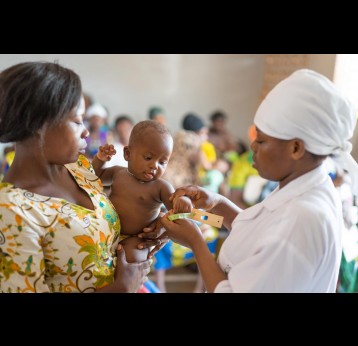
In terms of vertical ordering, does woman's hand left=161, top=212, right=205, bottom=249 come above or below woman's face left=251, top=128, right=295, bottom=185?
below

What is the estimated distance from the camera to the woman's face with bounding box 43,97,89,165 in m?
1.48

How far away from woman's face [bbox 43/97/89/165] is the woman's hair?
0.08 ft

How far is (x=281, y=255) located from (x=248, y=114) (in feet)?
21.1

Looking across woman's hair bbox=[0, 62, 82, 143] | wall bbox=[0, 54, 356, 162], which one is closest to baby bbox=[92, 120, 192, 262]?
woman's hair bbox=[0, 62, 82, 143]

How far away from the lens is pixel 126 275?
5.33 feet

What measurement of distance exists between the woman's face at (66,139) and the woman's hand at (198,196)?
1.23 ft

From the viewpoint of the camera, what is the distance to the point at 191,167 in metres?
4.20

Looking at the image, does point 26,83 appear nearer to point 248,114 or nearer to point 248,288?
point 248,288

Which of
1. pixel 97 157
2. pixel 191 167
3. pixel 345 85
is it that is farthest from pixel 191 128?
pixel 97 157

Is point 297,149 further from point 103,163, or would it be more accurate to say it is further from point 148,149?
point 103,163

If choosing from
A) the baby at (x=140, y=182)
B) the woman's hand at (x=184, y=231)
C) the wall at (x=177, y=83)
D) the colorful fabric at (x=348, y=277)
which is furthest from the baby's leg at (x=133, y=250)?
the wall at (x=177, y=83)

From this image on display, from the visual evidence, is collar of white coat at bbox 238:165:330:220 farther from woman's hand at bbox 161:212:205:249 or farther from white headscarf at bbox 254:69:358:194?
woman's hand at bbox 161:212:205:249

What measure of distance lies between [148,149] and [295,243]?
686 mm

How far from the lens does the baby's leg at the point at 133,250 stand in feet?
5.70
